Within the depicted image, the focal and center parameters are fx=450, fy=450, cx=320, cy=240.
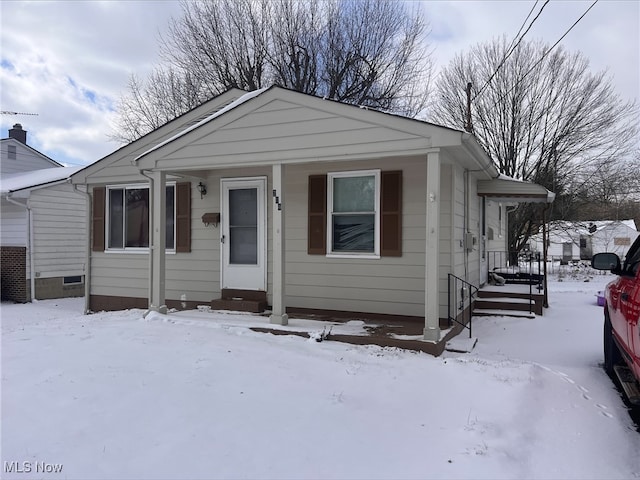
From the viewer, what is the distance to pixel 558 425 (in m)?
3.52

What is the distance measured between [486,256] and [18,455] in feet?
30.4

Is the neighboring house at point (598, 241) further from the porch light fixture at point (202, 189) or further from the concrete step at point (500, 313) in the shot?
the porch light fixture at point (202, 189)

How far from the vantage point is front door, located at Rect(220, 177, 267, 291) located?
751 cm

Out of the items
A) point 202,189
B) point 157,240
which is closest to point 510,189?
point 202,189

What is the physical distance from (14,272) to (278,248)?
1083 centimetres

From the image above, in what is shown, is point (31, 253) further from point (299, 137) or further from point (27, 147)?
point (299, 137)

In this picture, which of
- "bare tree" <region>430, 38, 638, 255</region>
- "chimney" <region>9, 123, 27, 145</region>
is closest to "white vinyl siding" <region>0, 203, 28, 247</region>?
"chimney" <region>9, 123, 27, 145</region>

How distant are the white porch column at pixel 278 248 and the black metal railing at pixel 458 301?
233 cm

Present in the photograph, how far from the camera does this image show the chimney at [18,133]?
17.5 meters

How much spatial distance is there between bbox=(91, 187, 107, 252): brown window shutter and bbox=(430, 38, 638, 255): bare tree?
15711 mm

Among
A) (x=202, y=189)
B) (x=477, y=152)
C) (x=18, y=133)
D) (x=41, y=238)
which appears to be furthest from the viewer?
(x=18, y=133)

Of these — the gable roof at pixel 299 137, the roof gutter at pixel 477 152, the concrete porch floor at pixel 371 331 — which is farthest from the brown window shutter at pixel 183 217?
the roof gutter at pixel 477 152

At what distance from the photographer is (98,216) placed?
29.9 ft

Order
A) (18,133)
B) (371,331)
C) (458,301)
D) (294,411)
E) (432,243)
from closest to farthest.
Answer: (294,411)
(432,243)
(371,331)
(458,301)
(18,133)
